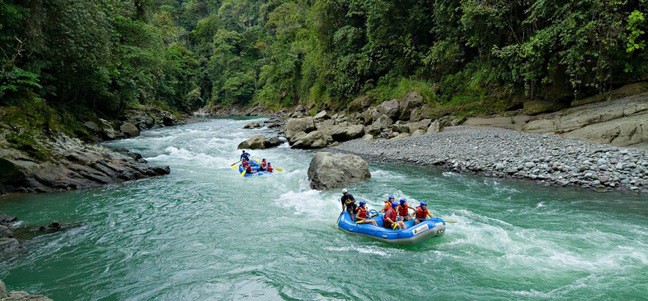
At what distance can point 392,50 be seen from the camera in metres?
26.7

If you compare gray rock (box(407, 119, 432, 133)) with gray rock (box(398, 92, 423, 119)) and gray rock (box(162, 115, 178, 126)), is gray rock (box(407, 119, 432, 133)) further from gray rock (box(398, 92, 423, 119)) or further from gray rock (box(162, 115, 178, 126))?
gray rock (box(162, 115, 178, 126))

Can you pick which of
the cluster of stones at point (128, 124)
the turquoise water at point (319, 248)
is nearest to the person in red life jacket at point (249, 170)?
the turquoise water at point (319, 248)

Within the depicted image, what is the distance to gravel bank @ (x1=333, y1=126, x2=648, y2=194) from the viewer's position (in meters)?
11.1

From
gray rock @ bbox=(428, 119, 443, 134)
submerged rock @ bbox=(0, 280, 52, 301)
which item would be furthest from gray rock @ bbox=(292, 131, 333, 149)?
submerged rock @ bbox=(0, 280, 52, 301)

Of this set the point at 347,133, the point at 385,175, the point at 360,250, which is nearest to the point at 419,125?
the point at 347,133

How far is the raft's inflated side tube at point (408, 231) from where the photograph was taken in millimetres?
8141

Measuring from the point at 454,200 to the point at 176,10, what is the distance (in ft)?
272

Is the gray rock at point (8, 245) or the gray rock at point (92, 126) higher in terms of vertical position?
the gray rock at point (92, 126)

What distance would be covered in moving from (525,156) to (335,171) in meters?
6.88

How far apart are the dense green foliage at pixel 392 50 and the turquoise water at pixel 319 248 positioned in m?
6.23

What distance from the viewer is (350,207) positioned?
9344 mm

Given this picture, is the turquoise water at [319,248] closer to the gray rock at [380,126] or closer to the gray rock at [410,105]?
the gray rock at [380,126]

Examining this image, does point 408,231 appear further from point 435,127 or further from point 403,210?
point 435,127

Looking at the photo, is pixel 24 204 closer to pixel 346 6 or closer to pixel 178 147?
pixel 178 147
